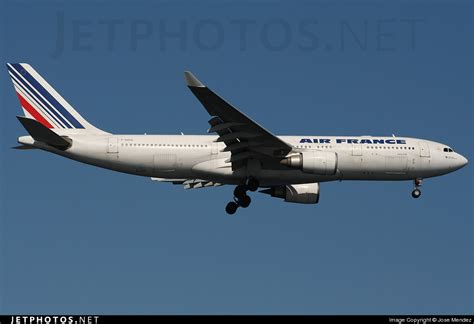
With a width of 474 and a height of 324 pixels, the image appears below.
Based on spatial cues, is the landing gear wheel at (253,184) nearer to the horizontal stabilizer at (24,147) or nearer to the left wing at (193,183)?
the left wing at (193,183)

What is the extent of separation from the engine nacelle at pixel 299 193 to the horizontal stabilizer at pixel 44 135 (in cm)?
1054

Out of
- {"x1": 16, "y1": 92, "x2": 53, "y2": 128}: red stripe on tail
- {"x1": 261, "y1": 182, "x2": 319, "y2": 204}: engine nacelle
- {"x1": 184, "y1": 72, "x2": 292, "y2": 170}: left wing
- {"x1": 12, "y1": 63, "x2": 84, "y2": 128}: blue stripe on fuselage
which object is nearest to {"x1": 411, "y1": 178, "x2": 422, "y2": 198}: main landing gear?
{"x1": 261, "y1": 182, "x2": 319, "y2": 204}: engine nacelle

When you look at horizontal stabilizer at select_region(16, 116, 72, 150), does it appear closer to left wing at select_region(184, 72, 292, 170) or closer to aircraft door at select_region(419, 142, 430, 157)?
left wing at select_region(184, 72, 292, 170)

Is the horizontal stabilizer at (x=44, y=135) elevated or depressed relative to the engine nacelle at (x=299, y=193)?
elevated

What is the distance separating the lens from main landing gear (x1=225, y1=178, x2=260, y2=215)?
41.7m

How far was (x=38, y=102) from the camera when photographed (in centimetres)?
4378

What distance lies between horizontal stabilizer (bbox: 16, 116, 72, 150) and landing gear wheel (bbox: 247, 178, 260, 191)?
27.8 ft

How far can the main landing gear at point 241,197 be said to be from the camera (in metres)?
41.7

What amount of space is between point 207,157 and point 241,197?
9.30ft

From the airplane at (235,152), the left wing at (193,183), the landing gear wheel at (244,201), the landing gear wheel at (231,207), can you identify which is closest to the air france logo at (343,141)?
the airplane at (235,152)

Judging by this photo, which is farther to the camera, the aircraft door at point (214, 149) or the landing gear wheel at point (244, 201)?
the landing gear wheel at point (244, 201)

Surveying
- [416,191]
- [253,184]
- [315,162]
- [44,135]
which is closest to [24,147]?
[44,135]

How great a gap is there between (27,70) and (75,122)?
12.6 feet

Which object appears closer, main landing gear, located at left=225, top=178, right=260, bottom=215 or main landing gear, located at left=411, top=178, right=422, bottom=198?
main landing gear, located at left=225, top=178, right=260, bottom=215
